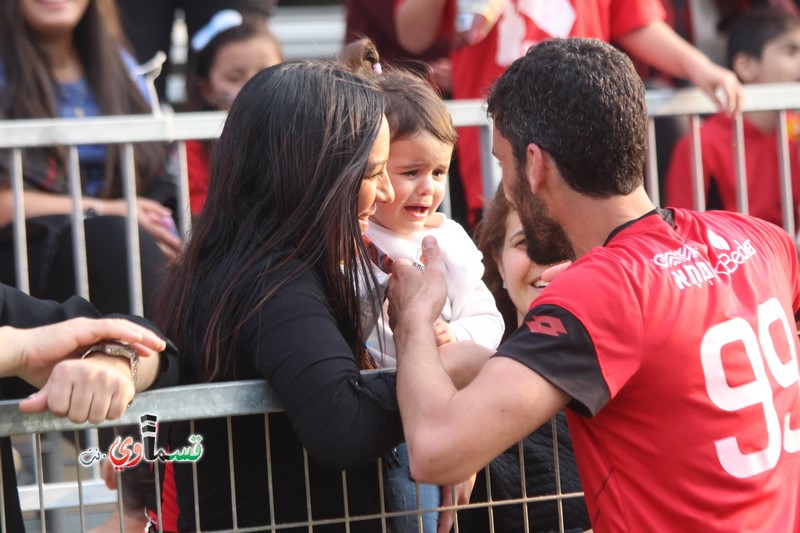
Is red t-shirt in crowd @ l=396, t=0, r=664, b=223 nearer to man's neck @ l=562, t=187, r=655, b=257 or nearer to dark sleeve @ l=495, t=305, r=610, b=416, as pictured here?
man's neck @ l=562, t=187, r=655, b=257

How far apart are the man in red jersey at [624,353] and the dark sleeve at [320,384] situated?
7 centimetres

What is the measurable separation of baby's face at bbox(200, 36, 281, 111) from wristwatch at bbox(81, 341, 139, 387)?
9.20 feet

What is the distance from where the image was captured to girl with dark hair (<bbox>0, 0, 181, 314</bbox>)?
4.11 meters

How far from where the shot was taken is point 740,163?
179 inches

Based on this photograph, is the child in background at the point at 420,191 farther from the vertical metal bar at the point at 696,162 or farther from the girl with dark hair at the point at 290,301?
the vertical metal bar at the point at 696,162

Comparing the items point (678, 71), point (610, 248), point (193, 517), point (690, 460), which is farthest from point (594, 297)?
point (678, 71)

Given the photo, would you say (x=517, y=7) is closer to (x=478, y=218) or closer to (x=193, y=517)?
(x=478, y=218)

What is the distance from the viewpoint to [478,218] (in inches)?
183

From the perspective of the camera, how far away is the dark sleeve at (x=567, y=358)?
2131 millimetres

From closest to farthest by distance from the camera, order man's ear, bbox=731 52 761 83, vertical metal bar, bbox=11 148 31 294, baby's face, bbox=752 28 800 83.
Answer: vertical metal bar, bbox=11 148 31 294 → baby's face, bbox=752 28 800 83 → man's ear, bbox=731 52 761 83

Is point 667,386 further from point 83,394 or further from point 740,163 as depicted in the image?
point 740,163

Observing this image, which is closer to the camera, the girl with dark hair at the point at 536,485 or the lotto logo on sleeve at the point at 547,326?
the lotto logo on sleeve at the point at 547,326

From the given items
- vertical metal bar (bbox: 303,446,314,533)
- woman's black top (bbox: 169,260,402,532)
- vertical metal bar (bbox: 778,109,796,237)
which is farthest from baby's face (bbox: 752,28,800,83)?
vertical metal bar (bbox: 303,446,314,533)

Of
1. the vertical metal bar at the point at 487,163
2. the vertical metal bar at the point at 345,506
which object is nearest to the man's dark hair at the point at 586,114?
the vertical metal bar at the point at 345,506
